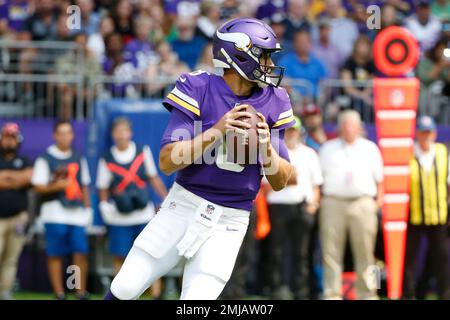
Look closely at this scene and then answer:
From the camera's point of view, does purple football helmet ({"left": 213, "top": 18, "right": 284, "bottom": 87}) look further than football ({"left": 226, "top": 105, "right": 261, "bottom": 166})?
Yes

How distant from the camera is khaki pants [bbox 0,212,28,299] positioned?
1079 centimetres

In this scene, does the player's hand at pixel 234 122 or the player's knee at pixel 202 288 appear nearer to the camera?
the player's hand at pixel 234 122

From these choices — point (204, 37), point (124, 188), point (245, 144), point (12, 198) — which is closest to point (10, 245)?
point (12, 198)

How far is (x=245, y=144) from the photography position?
5.71 m

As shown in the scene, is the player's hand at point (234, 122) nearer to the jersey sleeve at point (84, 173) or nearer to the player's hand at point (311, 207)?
the player's hand at point (311, 207)

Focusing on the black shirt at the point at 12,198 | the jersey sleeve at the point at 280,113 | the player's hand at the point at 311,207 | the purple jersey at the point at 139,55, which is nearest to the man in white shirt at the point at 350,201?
the player's hand at the point at 311,207

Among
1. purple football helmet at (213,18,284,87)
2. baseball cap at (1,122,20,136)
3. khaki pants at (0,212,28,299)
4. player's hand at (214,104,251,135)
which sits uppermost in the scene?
purple football helmet at (213,18,284,87)

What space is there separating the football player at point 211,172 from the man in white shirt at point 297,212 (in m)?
4.62

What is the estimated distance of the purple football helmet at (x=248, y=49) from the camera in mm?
5836

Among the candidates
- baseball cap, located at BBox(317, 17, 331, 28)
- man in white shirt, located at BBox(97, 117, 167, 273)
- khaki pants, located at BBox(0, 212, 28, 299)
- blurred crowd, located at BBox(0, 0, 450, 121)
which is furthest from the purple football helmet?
baseball cap, located at BBox(317, 17, 331, 28)

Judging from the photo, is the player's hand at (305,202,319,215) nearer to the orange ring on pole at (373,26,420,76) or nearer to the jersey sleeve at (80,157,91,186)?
the orange ring on pole at (373,26,420,76)

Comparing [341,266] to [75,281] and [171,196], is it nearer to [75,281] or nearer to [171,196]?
[75,281]

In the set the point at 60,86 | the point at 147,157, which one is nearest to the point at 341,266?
the point at 147,157

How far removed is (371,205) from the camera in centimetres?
1046
